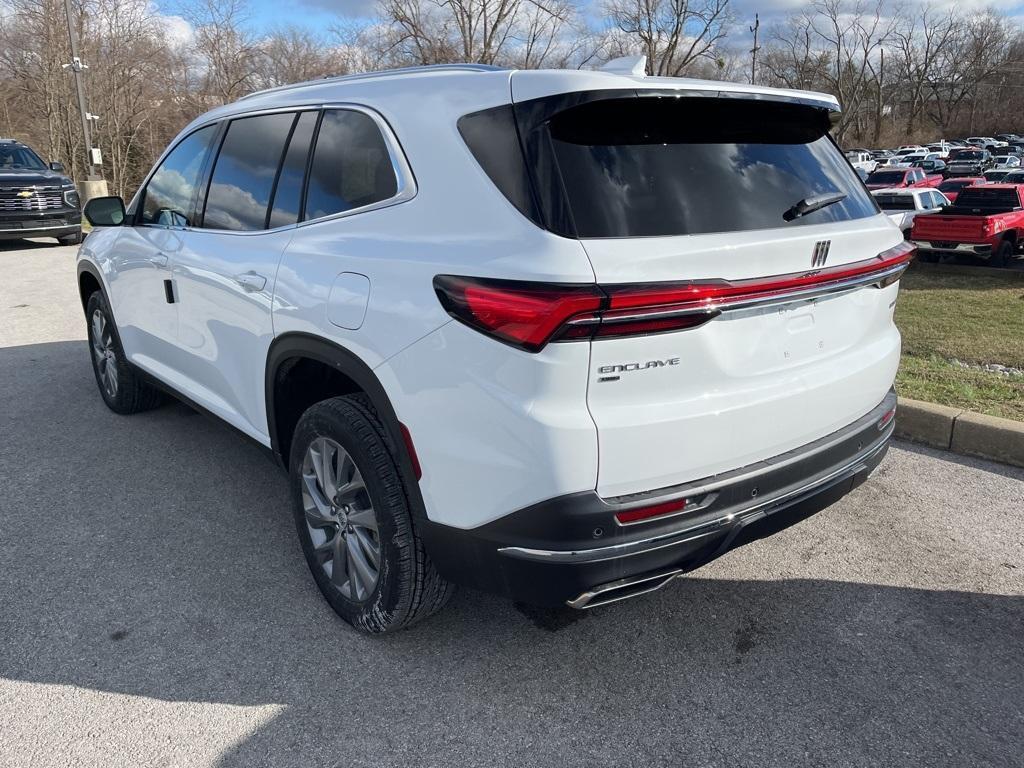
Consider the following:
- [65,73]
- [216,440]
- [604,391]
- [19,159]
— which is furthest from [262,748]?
[65,73]

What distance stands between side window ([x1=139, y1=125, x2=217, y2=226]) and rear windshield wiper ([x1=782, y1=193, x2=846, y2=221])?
9.02ft

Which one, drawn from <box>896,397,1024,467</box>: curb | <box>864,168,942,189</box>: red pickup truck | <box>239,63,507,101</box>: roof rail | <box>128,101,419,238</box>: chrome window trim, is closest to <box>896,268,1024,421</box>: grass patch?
<box>896,397,1024,467</box>: curb

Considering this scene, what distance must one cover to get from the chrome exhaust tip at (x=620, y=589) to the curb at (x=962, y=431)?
3021 mm

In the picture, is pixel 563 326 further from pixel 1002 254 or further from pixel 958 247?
pixel 1002 254

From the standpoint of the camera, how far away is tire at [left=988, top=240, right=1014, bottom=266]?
14.6m

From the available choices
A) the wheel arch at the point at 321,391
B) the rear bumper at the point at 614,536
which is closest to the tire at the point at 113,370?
the wheel arch at the point at 321,391

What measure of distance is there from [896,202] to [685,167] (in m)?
17.5

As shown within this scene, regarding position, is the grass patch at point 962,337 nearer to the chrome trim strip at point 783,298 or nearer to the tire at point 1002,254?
the tire at point 1002,254

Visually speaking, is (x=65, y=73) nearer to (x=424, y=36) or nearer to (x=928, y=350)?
(x=424, y=36)

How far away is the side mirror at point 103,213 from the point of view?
15.0ft

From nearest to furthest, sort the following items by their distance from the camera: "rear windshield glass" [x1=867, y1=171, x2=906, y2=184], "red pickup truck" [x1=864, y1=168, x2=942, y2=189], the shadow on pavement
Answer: the shadow on pavement → "red pickup truck" [x1=864, y1=168, x2=942, y2=189] → "rear windshield glass" [x1=867, y1=171, x2=906, y2=184]

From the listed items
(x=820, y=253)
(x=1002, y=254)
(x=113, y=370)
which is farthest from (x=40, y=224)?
(x=1002, y=254)

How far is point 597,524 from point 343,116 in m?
1.76

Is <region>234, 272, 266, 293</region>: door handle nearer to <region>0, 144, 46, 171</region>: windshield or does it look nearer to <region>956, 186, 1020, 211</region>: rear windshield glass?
<region>0, 144, 46, 171</region>: windshield
